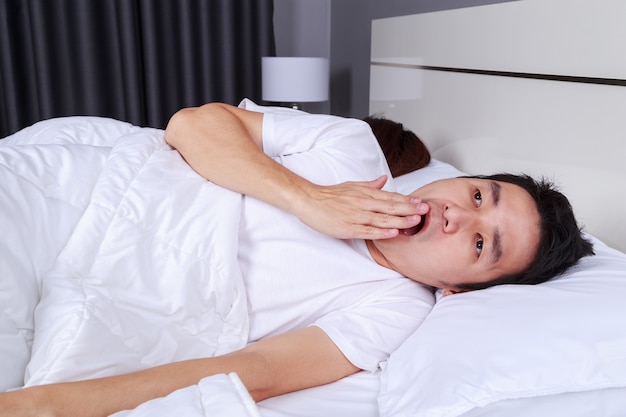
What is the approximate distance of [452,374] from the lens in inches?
32.8

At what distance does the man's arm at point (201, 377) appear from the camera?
0.76 metres

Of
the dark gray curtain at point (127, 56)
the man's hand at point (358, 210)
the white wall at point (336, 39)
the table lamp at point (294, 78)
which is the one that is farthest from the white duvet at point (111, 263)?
the white wall at point (336, 39)

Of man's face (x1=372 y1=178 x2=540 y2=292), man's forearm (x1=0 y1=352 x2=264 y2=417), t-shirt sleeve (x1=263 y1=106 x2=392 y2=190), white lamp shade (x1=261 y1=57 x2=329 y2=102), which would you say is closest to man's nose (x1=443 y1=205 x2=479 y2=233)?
man's face (x1=372 y1=178 x2=540 y2=292)

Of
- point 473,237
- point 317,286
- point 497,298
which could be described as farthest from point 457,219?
point 317,286

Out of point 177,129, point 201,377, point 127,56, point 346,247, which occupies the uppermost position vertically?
point 127,56

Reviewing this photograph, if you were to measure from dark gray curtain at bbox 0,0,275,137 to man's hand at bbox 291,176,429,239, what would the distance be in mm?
2120

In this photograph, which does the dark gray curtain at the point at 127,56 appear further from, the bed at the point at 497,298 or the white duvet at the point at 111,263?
the white duvet at the point at 111,263

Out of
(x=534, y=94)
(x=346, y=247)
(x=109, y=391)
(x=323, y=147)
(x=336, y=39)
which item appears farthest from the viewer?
(x=336, y=39)

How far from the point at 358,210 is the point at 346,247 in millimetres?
140

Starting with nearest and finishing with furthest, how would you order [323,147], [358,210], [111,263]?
[111,263] → [358,210] → [323,147]

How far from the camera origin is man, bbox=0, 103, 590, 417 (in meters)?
1.02

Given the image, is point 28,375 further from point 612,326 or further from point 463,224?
point 612,326

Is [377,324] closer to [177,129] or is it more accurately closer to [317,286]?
[317,286]

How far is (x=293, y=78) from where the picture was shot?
2.82 meters
